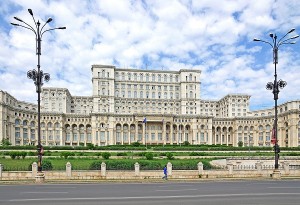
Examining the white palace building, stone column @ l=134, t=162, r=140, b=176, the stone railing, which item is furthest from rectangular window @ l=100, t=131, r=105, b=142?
stone column @ l=134, t=162, r=140, b=176

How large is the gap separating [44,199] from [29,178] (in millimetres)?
15043

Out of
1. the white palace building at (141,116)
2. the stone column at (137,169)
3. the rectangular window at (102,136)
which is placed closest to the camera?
the stone column at (137,169)

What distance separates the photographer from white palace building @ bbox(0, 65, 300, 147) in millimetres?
107625

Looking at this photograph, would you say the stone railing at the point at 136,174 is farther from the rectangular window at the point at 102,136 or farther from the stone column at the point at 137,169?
the rectangular window at the point at 102,136

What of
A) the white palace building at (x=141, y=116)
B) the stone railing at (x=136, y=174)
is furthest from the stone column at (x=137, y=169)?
the white palace building at (x=141, y=116)

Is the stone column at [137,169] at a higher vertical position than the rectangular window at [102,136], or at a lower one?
higher

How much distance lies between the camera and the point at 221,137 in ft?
422

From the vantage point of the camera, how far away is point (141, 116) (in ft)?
373

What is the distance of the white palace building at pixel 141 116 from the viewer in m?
108

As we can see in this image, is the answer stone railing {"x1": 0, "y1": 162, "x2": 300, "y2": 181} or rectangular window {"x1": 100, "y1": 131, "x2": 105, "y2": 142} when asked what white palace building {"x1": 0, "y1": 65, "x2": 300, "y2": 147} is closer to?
rectangular window {"x1": 100, "y1": 131, "x2": 105, "y2": 142}

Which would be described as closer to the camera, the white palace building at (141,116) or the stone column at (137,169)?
the stone column at (137,169)

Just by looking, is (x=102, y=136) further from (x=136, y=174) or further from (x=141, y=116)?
(x=136, y=174)

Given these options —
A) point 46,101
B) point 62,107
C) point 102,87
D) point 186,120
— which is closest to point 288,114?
point 186,120

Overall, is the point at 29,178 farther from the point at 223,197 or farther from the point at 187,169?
the point at 223,197
